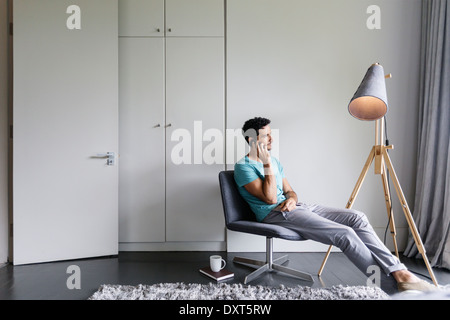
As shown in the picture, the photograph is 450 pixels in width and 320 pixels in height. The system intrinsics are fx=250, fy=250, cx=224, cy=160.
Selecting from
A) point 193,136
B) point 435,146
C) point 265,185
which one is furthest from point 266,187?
point 435,146

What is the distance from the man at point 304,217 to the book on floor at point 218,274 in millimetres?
464

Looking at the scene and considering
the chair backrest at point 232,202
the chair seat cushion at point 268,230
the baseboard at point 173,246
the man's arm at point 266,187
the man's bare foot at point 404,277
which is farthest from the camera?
the baseboard at point 173,246

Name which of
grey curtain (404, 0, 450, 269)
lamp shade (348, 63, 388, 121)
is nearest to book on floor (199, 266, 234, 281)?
lamp shade (348, 63, 388, 121)

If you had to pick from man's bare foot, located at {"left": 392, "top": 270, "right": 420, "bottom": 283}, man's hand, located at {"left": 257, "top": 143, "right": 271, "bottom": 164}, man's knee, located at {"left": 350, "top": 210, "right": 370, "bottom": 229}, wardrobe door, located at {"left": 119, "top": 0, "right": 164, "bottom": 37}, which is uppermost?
wardrobe door, located at {"left": 119, "top": 0, "right": 164, "bottom": 37}

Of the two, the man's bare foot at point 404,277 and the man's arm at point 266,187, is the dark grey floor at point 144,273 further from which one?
the man's arm at point 266,187

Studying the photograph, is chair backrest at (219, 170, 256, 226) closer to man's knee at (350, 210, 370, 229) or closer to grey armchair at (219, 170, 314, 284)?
grey armchair at (219, 170, 314, 284)

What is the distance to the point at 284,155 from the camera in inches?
92.2

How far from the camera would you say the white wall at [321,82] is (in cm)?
232

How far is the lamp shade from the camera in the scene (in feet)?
5.59

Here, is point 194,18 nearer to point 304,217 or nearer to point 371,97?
point 371,97

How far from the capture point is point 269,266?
1.90m

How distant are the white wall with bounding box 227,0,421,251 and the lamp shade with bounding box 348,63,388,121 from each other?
483 mm

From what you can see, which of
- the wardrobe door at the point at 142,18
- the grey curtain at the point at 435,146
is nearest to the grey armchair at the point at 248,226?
the grey curtain at the point at 435,146

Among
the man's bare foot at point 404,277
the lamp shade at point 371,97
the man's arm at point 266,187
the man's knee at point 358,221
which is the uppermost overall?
the lamp shade at point 371,97
